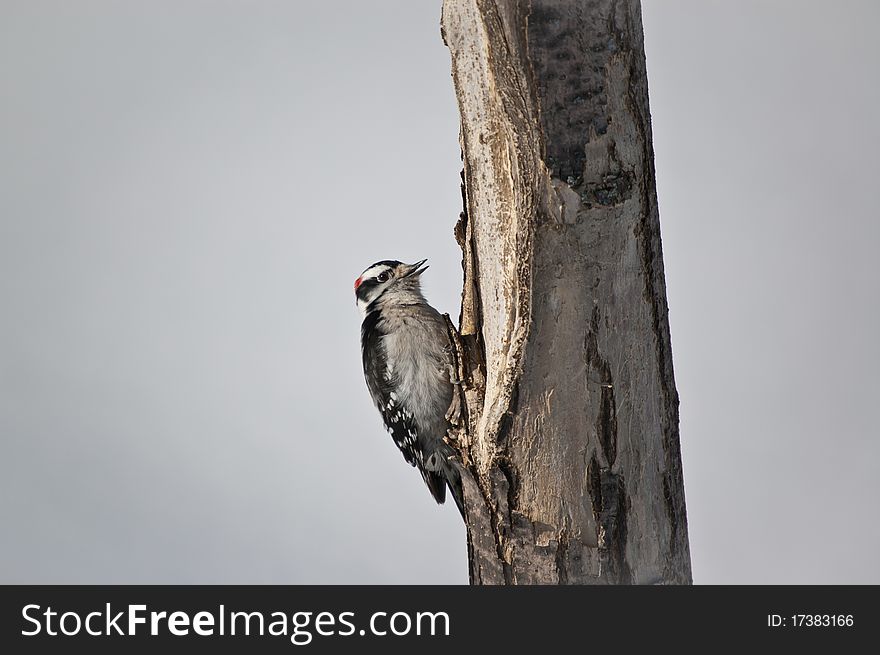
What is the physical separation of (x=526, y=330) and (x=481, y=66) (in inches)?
27.0

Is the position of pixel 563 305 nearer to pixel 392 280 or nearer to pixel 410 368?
pixel 410 368

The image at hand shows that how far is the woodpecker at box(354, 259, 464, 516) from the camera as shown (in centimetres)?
332

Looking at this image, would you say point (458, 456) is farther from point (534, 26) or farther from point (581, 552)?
point (534, 26)

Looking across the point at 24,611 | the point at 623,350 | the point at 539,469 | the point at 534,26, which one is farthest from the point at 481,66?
the point at 24,611

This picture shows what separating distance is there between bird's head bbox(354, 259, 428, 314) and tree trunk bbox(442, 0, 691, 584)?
90 cm

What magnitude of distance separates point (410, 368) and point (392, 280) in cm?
41

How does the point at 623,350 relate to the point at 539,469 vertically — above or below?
above

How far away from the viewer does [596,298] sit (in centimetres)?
241

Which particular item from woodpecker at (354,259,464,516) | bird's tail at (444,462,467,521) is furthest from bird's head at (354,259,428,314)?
bird's tail at (444,462,467,521)

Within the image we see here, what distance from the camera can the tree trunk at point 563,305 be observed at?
2.28 metres

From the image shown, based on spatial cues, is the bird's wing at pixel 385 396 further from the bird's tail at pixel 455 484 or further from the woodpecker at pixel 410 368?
the bird's tail at pixel 455 484

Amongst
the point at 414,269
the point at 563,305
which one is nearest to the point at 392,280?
the point at 414,269

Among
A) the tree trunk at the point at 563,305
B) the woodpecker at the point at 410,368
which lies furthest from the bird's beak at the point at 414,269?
the tree trunk at the point at 563,305

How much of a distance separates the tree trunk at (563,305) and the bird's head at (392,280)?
0.90 metres
